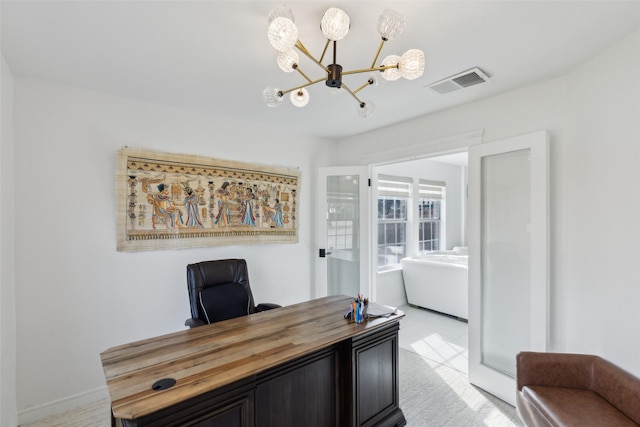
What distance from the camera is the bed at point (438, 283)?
4.12m

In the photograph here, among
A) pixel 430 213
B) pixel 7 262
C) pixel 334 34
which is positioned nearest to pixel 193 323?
pixel 7 262

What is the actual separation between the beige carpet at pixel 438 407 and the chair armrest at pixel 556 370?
0.58 m

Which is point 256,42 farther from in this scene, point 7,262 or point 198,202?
point 7,262

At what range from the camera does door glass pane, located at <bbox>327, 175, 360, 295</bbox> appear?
3873mm

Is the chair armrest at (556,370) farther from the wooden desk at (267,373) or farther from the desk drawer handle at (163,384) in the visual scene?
the desk drawer handle at (163,384)

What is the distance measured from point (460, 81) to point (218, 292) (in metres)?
2.53

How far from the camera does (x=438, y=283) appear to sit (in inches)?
170

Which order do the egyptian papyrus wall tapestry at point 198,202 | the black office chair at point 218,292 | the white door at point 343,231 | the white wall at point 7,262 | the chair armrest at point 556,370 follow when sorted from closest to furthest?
the chair armrest at point 556,370 → the white wall at point 7,262 → the black office chair at point 218,292 → the egyptian papyrus wall tapestry at point 198,202 → the white door at point 343,231

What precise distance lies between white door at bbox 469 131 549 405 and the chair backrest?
2017 mm

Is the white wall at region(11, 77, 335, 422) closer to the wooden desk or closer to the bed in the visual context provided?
the wooden desk

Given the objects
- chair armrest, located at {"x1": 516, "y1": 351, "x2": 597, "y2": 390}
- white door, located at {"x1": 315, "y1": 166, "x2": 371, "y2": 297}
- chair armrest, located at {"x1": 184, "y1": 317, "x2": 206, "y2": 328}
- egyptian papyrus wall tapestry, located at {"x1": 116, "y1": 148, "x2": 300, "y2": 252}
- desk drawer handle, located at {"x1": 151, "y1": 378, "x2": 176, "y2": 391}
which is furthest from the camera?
white door, located at {"x1": 315, "y1": 166, "x2": 371, "y2": 297}

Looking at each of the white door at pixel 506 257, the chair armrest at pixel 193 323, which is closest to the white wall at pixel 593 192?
the white door at pixel 506 257

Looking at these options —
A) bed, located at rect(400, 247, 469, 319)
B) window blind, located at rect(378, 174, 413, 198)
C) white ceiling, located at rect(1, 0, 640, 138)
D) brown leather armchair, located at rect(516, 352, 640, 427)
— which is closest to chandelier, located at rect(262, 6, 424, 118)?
white ceiling, located at rect(1, 0, 640, 138)

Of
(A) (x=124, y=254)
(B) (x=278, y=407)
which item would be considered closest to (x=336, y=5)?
(B) (x=278, y=407)
